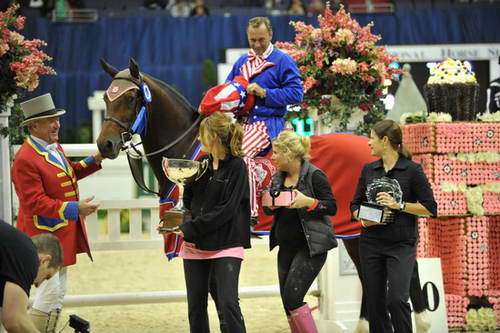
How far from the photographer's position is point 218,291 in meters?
3.74

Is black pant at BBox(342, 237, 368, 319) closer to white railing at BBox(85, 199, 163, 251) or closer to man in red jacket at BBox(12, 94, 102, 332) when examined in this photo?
white railing at BBox(85, 199, 163, 251)

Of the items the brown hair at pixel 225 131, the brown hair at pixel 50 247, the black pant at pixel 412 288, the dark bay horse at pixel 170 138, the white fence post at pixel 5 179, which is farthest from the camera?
the white fence post at pixel 5 179

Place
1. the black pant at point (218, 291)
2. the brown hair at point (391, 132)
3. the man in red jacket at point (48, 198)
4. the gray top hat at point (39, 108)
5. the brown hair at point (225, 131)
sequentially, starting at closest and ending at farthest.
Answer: the black pant at point (218, 291) < the brown hair at point (225, 131) < the brown hair at point (391, 132) < the man in red jacket at point (48, 198) < the gray top hat at point (39, 108)

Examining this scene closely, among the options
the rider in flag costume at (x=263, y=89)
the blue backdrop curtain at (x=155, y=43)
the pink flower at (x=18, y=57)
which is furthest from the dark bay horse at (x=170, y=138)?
the blue backdrop curtain at (x=155, y=43)

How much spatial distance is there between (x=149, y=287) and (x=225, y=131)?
432 centimetres

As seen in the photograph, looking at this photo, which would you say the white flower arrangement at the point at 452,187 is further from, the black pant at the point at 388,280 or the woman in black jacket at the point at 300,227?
the woman in black jacket at the point at 300,227

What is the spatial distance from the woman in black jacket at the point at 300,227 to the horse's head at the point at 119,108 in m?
1.01

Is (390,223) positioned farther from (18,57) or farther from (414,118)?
(18,57)

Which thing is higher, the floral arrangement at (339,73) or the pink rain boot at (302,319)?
the floral arrangement at (339,73)

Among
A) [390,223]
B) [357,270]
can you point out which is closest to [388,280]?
[390,223]

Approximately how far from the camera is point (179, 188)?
15.8 feet

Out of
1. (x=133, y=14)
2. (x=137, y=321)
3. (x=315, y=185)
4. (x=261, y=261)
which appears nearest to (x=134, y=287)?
(x=137, y=321)

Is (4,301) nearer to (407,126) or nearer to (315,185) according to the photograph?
(315,185)

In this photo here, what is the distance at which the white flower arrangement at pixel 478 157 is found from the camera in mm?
5539
